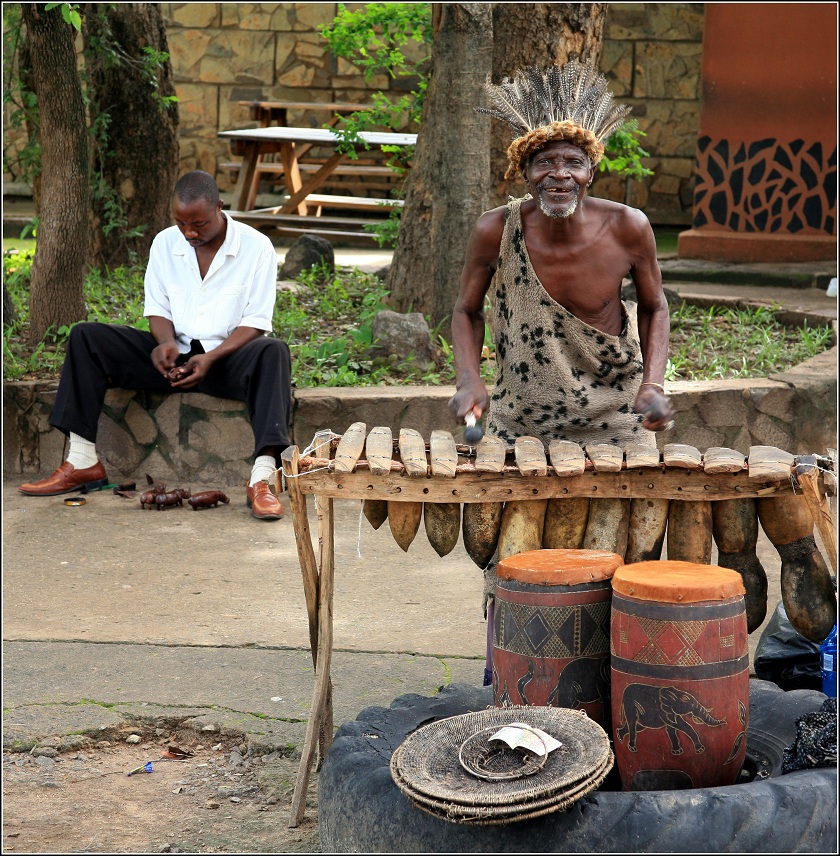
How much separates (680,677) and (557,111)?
1.68 meters

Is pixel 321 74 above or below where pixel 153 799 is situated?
above

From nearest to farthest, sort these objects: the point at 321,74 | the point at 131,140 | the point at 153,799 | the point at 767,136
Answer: the point at 153,799 → the point at 131,140 → the point at 767,136 → the point at 321,74

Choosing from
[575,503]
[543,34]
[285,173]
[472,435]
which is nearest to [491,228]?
[472,435]

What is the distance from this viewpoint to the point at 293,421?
20.0ft

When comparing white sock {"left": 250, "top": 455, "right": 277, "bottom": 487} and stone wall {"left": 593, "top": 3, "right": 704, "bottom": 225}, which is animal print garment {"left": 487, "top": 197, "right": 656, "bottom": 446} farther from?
stone wall {"left": 593, "top": 3, "right": 704, "bottom": 225}

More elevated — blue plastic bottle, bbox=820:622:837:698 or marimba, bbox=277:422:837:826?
marimba, bbox=277:422:837:826

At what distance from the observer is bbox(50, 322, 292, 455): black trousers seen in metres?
5.67

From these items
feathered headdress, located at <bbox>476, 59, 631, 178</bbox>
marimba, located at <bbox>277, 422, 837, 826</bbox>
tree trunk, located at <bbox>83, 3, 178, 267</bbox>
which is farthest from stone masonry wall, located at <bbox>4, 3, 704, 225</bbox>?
marimba, located at <bbox>277, 422, 837, 826</bbox>

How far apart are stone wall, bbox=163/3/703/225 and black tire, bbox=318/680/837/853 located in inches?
416

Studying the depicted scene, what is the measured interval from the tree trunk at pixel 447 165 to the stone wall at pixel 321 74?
19.7 ft

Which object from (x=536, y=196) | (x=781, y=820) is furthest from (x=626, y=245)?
(x=781, y=820)

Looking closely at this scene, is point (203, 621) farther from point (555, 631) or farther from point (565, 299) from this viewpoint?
point (555, 631)

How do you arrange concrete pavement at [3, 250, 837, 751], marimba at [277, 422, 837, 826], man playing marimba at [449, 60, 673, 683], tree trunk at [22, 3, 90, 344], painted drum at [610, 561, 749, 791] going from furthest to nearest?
tree trunk at [22, 3, 90, 344] → concrete pavement at [3, 250, 837, 751] → man playing marimba at [449, 60, 673, 683] → marimba at [277, 422, 837, 826] → painted drum at [610, 561, 749, 791]

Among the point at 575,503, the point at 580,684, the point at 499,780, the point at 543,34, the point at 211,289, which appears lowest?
the point at 499,780
